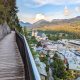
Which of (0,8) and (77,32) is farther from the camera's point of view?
(77,32)

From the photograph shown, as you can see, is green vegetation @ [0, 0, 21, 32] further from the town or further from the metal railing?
the metal railing

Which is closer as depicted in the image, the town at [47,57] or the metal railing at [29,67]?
the metal railing at [29,67]

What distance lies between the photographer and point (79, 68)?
3003cm

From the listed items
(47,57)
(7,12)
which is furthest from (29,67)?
(7,12)

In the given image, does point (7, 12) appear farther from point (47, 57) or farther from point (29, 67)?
point (29, 67)

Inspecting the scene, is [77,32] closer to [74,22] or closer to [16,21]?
[74,22]

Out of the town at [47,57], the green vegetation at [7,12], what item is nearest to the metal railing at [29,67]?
the town at [47,57]

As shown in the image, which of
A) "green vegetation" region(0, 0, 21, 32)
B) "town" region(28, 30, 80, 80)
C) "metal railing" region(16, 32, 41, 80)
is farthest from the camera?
"green vegetation" region(0, 0, 21, 32)

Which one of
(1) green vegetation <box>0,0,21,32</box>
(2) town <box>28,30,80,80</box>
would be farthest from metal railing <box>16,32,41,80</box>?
(1) green vegetation <box>0,0,21,32</box>

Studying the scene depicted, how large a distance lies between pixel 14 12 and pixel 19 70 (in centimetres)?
6206

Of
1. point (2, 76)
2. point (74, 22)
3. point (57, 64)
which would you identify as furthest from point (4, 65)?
point (74, 22)

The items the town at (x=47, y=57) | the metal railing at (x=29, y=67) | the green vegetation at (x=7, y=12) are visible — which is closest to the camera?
the metal railing at (x=29, y=67)

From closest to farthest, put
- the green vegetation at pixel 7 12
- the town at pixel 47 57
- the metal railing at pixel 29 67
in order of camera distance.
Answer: the metal railing at pixel 29 67
the town at pixel 47 57
the green vegetation at pixel 7 12

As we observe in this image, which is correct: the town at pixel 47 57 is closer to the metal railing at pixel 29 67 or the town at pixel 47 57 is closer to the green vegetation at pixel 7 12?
the metal railing at pixel 29 67
